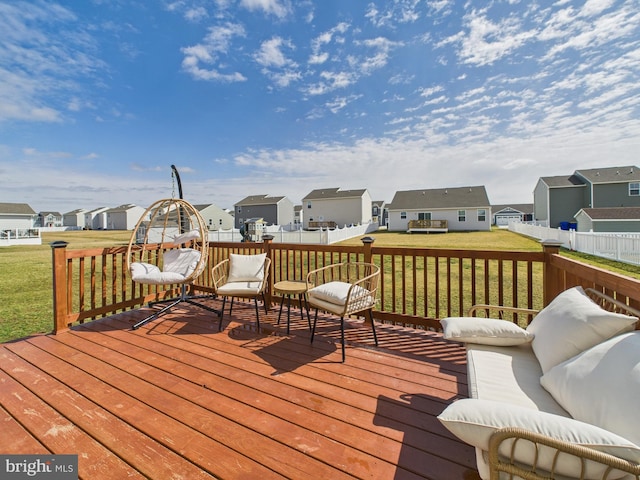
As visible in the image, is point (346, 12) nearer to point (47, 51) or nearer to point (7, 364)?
point (47, 51)

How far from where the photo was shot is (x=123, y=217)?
1722 inches

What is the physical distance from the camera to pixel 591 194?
68.3 ft

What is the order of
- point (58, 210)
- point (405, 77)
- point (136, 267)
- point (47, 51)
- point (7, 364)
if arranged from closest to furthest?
1. point (7, 364)
2. point (136, 267)
3. point (47, 51)
4. point (405, 77)
5. point (58, 210)

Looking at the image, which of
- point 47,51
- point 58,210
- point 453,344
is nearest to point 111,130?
point 47,51

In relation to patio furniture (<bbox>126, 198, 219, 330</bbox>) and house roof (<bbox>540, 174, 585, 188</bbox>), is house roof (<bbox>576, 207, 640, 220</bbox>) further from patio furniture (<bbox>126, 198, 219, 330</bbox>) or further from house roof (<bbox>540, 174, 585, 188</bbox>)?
patio furniture (<bbox>126, 198, 219, 330</bbox>)

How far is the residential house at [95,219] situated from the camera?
155 feet

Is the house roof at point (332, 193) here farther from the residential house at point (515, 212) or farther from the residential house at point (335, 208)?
the residential house at point (515, 212)

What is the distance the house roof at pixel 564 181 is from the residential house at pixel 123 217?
51511mm

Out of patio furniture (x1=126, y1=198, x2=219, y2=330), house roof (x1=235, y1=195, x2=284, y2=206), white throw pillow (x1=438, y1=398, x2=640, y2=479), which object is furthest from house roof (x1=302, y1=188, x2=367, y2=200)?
white throw pillow (x1=438, y1=398, x2=640, y2=479)

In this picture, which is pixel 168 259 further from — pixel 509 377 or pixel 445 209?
pixel 445 209

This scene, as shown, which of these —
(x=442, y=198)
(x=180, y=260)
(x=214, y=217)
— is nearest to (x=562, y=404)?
(x=180, y=260)

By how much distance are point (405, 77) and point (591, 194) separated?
901 inches

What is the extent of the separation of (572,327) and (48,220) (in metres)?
73.3

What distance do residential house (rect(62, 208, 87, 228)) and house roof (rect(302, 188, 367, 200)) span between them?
47.4m
